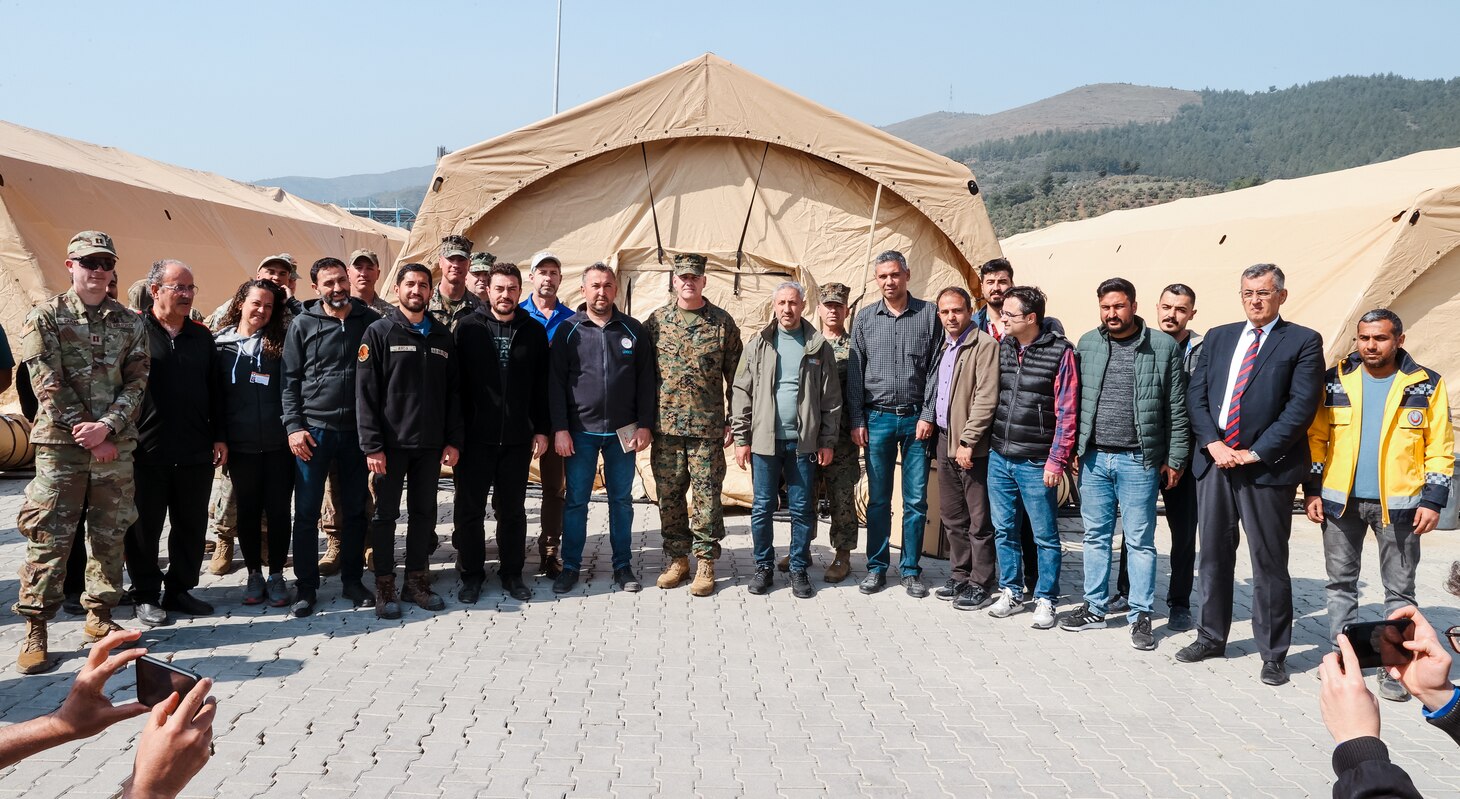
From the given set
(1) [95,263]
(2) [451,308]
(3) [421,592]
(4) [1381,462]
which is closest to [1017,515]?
(4) [1381,462]

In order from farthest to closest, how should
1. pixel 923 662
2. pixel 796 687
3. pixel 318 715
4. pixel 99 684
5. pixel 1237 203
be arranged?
pixel 1237 203
pixel 923 662
pixel 796 687
pixel 318 715
pixel 99 684

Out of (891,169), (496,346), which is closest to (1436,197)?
(891,169)

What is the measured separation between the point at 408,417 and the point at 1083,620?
12.4 feet

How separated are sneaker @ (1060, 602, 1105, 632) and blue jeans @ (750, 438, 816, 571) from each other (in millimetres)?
1507

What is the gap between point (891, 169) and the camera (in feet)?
25.4

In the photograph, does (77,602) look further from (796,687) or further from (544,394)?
(796,687)

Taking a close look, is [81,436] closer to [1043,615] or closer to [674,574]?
[674,574]

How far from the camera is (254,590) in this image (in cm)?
524

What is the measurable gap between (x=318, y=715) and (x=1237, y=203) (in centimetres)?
1217

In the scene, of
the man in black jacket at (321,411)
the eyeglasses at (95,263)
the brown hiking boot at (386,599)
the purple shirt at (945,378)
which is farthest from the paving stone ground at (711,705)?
the eyeglasses at (95,263)

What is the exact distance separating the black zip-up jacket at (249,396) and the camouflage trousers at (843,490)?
3139mm

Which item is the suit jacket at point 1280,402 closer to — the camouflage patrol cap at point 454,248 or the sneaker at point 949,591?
the sneaker at point 949,591

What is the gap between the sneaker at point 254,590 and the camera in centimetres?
523

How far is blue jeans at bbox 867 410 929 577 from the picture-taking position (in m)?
5.79
